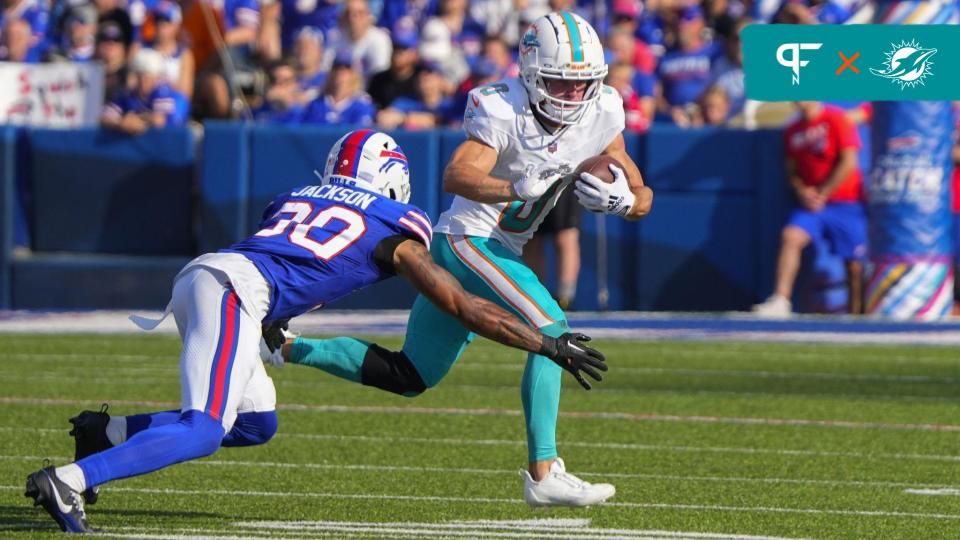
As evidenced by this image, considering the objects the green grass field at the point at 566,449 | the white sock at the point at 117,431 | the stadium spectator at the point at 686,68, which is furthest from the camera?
the stadium spectator at the point at 686,68

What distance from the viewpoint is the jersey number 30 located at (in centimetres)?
585

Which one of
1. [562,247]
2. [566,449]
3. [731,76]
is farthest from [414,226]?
[731,76]

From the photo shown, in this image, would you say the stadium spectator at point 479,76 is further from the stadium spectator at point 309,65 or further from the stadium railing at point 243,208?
the stadium spectator at point 309,65

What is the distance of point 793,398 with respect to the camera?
10.1 metres

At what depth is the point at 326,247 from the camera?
5.84 m

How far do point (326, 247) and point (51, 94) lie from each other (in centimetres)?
1008

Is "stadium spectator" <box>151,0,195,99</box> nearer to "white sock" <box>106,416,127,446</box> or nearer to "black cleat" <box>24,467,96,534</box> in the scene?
Answer: "white sock" <box>106,416,127,446</box>

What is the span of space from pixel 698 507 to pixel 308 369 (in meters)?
5.17

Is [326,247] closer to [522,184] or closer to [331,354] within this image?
[522,184]

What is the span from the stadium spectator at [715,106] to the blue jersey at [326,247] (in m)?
9.13

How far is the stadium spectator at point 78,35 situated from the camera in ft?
54.4

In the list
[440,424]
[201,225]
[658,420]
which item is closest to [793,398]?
[658,420]

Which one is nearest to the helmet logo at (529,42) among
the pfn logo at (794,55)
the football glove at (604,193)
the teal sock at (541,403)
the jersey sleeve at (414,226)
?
the football glove at (604,193)

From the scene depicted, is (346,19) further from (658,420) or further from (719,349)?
(658,420)
